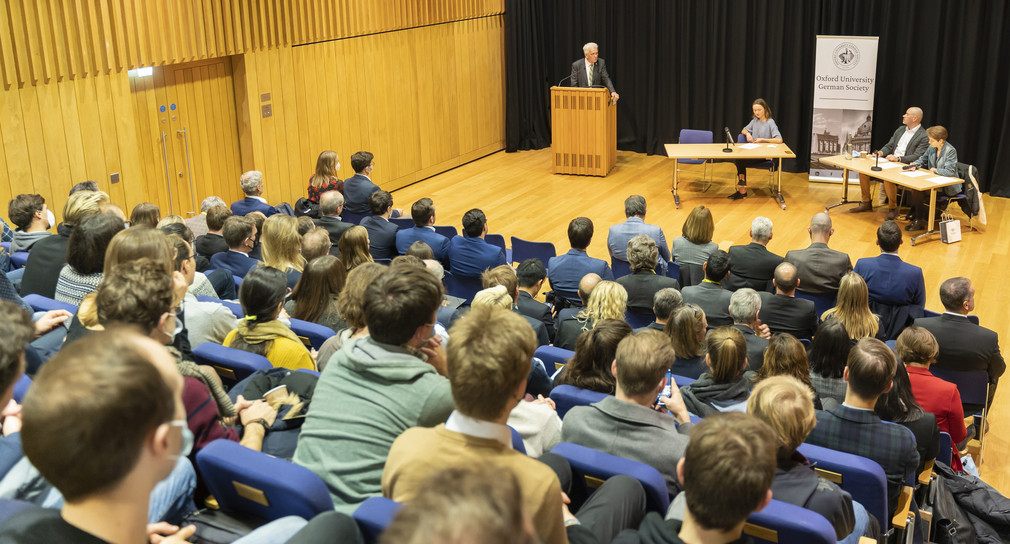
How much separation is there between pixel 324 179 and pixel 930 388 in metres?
5.93

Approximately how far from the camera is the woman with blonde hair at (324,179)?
28.2ft

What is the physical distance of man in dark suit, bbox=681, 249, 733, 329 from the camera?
551cm

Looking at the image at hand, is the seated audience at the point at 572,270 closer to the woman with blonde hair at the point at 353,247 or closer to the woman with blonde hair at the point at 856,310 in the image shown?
the woman with blonde hair at the point at 353,247

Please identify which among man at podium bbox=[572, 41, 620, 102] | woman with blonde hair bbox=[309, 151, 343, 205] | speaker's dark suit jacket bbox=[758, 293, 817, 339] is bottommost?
speaker's dark suit jacket bbox=[758, 293, 817, 339]

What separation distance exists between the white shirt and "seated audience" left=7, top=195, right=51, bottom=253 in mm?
8489

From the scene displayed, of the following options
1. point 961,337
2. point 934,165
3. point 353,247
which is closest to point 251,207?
point 353,247

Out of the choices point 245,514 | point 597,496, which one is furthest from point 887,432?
point 245,514

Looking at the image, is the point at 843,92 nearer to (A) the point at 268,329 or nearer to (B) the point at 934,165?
(B) the point at 934,165

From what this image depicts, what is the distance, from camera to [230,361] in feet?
11.5

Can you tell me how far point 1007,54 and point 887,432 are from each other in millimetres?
8471

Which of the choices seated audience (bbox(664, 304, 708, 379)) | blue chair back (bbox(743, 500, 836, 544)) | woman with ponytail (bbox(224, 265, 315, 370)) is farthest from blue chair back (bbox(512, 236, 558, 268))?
blue chair back (bbox(743, 500, 836, 544))

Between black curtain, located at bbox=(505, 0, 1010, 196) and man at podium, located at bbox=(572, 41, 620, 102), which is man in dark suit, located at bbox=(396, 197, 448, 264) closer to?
man at podium, located at bbox=(572, 41, 620, 102)

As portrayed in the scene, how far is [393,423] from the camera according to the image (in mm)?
2400

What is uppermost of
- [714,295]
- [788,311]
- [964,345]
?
[714,295]
